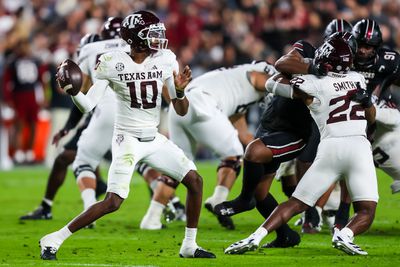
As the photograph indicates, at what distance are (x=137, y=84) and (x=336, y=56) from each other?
1.44m

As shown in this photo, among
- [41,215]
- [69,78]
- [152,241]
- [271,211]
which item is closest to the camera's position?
[69,78]

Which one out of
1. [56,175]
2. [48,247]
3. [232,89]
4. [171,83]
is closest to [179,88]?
[171,83]

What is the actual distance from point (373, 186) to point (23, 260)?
252 centimetres

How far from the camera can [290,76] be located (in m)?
7.34

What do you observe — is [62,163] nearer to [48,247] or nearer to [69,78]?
[48,247]

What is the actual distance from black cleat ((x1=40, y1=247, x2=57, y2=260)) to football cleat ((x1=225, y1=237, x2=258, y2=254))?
Result: 1.23 metres

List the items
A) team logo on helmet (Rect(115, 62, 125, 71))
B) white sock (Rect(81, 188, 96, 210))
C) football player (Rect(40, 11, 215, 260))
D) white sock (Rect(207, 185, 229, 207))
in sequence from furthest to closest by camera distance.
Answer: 1. white sock (Rect(81, 188, 96, 210))
2. white sock (Rect(207, 185, 229, 207))
3. team logo on helmet (Rect(115, 62, 125, 71))
4. football player (Rect(40, 11, 215, 260))

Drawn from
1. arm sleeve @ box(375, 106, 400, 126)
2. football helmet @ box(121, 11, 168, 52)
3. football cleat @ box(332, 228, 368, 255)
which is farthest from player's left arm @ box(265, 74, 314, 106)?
arm sleeve @ box(375, 106, 400, 126)

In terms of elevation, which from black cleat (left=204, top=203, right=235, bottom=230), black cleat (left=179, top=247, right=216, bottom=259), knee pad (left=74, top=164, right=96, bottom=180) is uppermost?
black cleat (left=179, top=247, right=216, bottom=259)

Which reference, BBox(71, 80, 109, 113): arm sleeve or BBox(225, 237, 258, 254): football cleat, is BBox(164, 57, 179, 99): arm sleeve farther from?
BBox(225, 237, 258, 254): football cleat

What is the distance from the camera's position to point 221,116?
9.07 meters

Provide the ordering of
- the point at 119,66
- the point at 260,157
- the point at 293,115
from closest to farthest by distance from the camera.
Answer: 1. the point at 119,66
2. the point at 260,157
3. the point at 293,115

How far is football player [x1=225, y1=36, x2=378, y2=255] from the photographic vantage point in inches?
272

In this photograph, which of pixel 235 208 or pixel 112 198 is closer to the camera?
pixel 112 198
